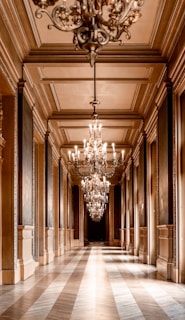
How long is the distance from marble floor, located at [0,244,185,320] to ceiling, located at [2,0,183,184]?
13.9 ft

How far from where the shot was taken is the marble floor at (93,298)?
6.40 m

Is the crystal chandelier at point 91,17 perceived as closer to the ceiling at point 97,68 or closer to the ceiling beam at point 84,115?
the ceiling at point 97,68

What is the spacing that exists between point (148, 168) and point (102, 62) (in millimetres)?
5839

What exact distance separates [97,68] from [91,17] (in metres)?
7.17

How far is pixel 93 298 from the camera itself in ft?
25.6

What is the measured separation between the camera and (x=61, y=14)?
14.9 feet

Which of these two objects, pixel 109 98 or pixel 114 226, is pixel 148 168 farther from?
pixel 114 226

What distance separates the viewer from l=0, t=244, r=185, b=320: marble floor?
6402 mm

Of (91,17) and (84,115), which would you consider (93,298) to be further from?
(84,115)

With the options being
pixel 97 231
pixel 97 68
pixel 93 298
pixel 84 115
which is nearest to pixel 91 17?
pixel 93 298

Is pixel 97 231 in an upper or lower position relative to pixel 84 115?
lower

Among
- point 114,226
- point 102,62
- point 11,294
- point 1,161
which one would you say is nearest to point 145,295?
point 11,294

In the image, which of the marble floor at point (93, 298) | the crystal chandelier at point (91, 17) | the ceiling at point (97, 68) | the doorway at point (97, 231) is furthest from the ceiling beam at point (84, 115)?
the doorway at point (97, 231)

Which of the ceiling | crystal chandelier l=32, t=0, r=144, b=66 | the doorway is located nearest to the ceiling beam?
the ceiling
